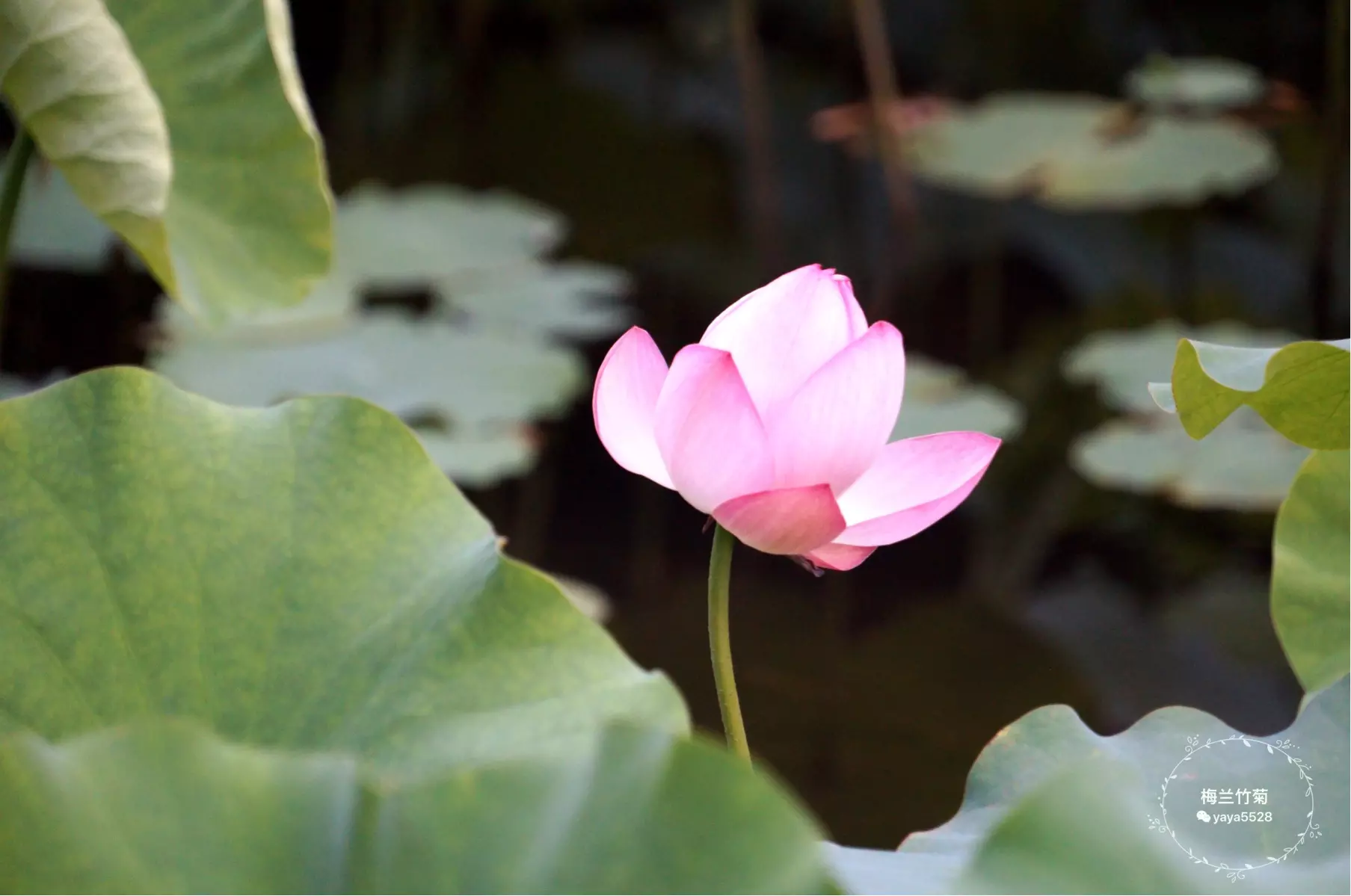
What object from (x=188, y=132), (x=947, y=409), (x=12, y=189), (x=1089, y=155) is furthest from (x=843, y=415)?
(x=1089, y=155)

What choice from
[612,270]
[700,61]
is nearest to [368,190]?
[612,270]

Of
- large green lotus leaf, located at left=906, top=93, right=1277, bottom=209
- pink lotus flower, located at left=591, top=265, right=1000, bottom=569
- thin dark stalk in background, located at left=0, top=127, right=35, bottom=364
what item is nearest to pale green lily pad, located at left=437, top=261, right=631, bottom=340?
large green lotus leaf, located at left=906, top=93, right=1277, bottom=209

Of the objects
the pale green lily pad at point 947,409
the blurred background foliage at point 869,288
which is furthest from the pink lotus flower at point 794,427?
the pale green lily pad at point 947,409

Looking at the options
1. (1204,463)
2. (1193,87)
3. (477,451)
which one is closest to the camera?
(477,451)

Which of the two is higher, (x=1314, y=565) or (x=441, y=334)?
(x=1314, y=565)

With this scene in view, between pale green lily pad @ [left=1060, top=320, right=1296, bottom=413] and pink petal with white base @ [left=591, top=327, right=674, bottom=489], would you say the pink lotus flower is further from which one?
pale green lily pad @ [left=1060, top=320, right=1296, bottom=413]

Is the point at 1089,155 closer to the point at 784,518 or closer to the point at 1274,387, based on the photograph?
the point at 1274,387

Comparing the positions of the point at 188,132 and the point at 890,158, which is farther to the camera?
the point at 890,158
